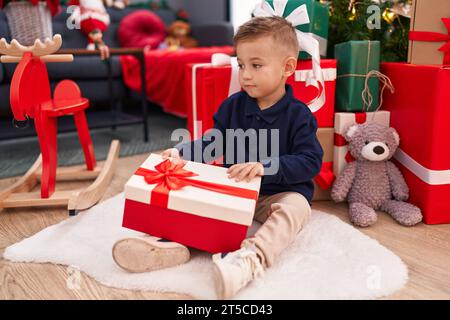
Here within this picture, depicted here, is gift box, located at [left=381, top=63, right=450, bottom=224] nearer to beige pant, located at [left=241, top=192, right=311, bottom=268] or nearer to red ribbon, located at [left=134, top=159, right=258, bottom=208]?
beige pant, located at [left=241, top=192, right=311, bottom=268]

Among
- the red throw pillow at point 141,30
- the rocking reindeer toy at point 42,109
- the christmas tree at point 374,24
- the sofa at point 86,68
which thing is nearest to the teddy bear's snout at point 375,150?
the christmas tree at point 374,24

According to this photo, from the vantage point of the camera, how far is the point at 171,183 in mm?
836

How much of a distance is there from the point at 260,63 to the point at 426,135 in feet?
1.52

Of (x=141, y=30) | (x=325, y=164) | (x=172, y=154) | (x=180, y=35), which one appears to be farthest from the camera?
(x=180, y=35)

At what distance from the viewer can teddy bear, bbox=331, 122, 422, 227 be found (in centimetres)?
112

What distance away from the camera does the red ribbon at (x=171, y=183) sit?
819mm

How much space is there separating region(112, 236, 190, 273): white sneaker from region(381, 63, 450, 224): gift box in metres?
0.63

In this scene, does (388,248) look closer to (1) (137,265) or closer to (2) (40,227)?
(1) (137,265)

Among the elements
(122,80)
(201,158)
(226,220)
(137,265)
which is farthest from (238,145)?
(122,80)

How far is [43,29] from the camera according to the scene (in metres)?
1.79

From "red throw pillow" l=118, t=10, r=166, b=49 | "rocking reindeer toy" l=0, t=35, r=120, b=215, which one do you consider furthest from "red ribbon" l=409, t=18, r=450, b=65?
"red throw pillow" l=118, t=10, r=166, b=49

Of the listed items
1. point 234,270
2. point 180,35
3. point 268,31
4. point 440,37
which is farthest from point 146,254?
point 180,35

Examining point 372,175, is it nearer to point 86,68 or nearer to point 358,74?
point 358,74

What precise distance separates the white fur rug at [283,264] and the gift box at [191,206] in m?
0.07
